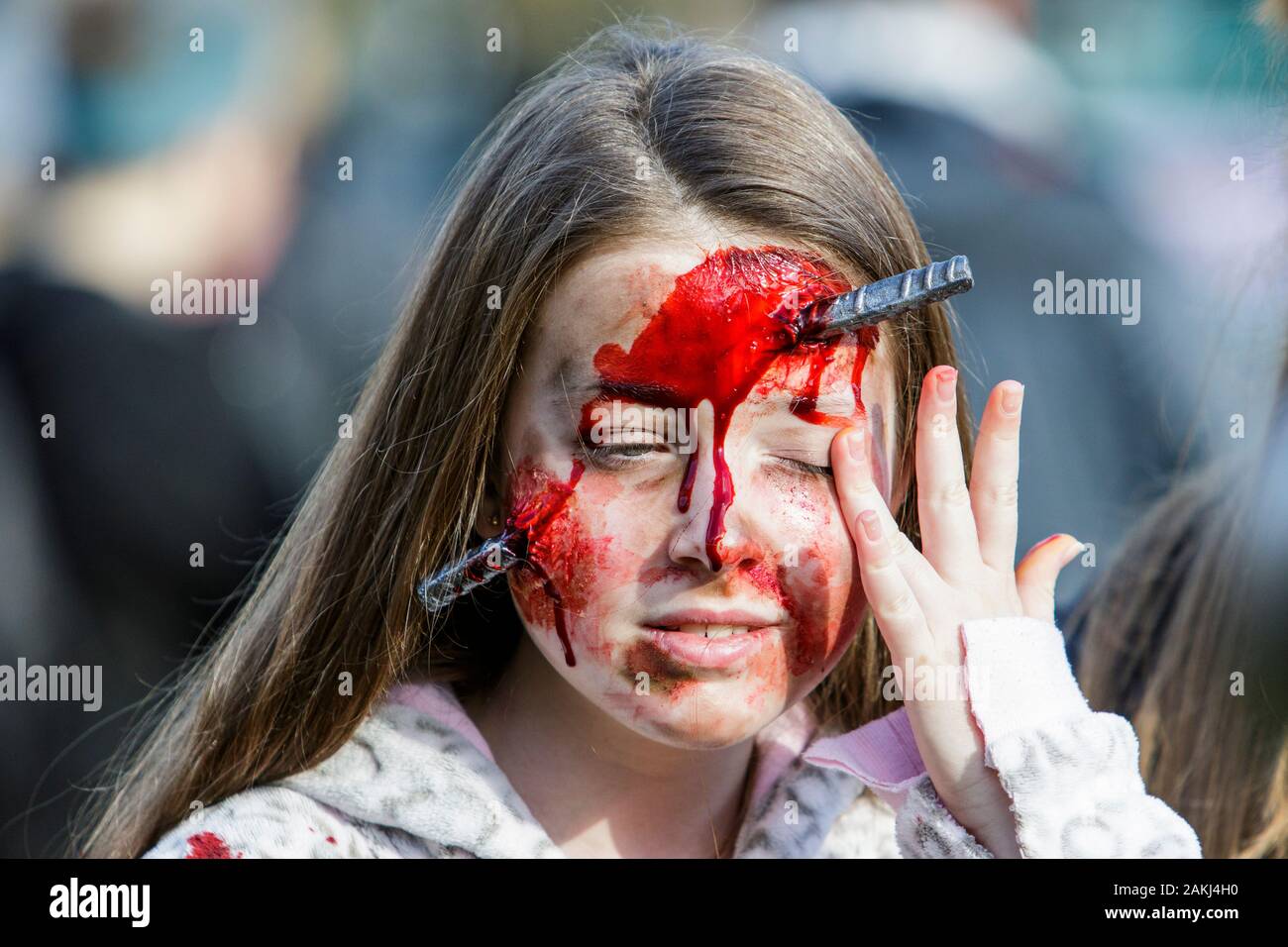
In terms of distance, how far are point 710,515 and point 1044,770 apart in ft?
2.03

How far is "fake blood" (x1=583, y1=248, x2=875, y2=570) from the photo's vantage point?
1.85 meters

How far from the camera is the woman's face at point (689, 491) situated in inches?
72.6

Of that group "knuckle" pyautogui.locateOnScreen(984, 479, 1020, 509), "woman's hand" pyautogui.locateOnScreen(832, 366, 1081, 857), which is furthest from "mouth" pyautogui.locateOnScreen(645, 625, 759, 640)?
"knuckle" pyautogui.locateOnScreen(984, 479, 1020, 509)

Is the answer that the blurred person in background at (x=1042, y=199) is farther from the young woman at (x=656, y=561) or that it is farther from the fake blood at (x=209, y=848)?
the fake blood at (x=209, y=848)

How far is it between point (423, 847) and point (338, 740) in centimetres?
23

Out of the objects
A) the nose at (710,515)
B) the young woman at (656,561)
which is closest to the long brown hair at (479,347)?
the young woman at (656,561)

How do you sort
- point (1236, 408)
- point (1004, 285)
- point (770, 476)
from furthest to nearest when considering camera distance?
point (1004, 285)
point (1236, 408)
point (770, 476)

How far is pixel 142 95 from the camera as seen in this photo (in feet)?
12.0

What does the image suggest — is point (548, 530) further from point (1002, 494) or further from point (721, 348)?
point (1002, 494)

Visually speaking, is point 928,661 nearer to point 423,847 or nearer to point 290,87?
point 423,847

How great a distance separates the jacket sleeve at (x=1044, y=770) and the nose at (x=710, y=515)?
39 cm

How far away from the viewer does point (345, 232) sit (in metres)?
3.83

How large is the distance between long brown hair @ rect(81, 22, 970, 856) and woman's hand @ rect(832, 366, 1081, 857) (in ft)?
0.43
